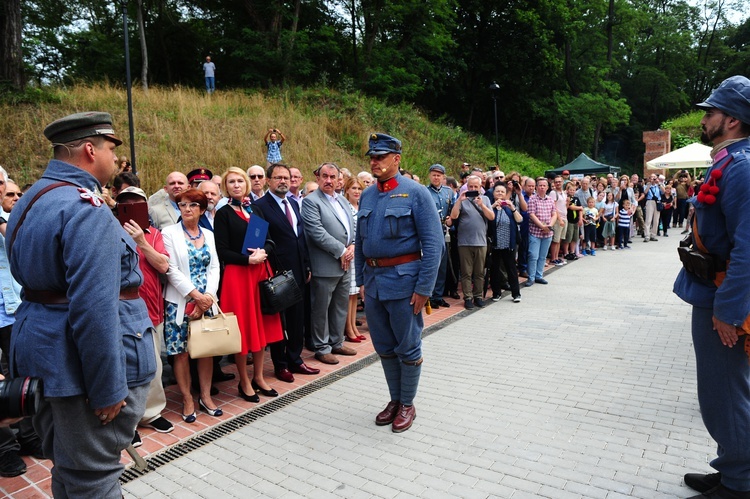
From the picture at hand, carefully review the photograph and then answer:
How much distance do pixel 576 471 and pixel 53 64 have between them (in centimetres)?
3207

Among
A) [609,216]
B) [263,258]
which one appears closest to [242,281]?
[263,258]

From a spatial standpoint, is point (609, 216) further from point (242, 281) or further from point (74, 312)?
point (74, 312)

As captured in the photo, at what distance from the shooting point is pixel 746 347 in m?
2.67

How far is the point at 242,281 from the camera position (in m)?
4.71

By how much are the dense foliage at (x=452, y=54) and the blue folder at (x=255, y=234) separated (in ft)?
49.0

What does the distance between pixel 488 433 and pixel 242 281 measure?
247 cm

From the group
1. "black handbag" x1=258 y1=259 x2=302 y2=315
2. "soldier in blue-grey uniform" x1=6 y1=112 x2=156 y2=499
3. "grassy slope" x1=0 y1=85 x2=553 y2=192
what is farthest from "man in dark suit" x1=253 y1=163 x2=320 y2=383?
"grassy slope" x1=0 y1=85 x2=553 y2=192

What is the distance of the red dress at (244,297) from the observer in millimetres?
4660

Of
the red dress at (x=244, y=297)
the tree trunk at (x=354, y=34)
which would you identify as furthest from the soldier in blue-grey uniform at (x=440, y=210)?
the tree trunk at (x=354, y=34)

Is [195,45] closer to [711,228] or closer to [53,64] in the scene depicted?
[53,64]

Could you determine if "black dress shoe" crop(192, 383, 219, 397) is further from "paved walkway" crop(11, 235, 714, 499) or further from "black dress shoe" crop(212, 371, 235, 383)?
"paved walkway" crop(11, 235, 714, 499)

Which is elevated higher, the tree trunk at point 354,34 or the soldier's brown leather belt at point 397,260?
the tree trunk at point 354,34

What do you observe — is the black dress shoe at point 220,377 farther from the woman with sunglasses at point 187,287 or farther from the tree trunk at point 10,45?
the tree trunk at point 10,45

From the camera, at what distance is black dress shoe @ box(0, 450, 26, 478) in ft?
11.2
